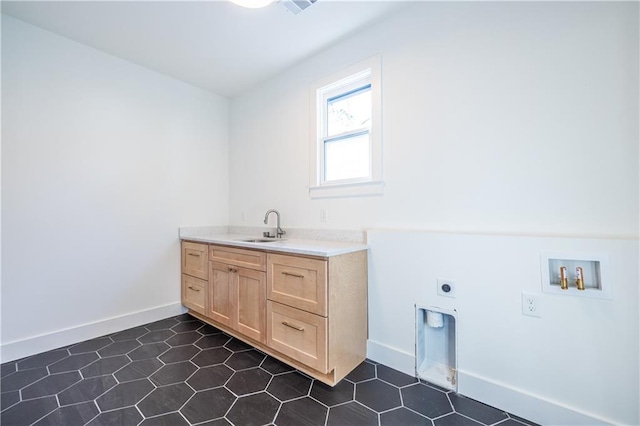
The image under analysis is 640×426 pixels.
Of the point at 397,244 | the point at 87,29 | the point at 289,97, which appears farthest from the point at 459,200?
the point at 87,29

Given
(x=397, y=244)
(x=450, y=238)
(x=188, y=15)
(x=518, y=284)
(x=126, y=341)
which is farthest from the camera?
(x=126, y=341)

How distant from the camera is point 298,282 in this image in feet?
5.84

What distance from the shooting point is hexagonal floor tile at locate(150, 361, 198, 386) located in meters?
1.72

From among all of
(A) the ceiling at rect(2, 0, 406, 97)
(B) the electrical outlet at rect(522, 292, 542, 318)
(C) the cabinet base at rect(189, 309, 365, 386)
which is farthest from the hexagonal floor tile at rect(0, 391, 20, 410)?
(B) the electrical outlet at rect(522, 292, 542, 318)

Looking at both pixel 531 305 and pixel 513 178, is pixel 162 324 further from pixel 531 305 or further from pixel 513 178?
pixel 513 178

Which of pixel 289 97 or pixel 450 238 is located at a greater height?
pixel 289 97

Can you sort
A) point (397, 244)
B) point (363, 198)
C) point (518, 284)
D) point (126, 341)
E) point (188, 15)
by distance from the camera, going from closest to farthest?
point (518, 284)
point (397, 244)
point (188, 15)
point (363, 198)
point (126, 341)

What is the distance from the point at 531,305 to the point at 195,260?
2.71m

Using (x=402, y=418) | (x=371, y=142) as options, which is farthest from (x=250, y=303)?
(x=371, y=142)

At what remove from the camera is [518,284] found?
4.68 feet

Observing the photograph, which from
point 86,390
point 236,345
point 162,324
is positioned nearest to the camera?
Answer: point 86,390

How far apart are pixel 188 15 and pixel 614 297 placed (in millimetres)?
3054

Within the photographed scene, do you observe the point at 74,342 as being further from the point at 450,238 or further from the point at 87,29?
the point at 450,238

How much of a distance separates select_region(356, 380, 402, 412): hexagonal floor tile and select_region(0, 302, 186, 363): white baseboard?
2186mm
